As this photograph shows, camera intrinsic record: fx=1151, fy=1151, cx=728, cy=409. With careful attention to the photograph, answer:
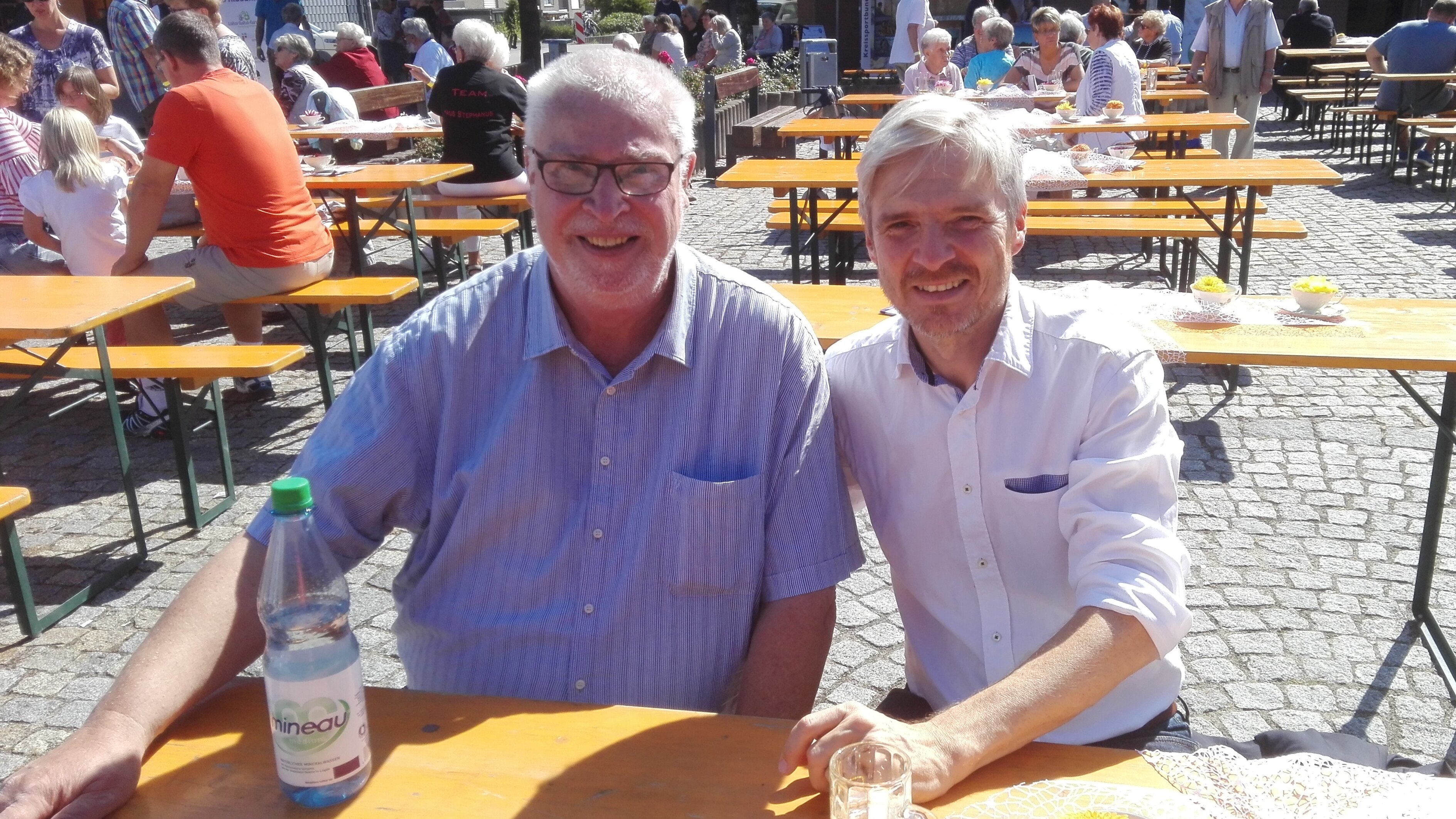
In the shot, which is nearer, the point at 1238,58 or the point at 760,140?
the point at 1238,58

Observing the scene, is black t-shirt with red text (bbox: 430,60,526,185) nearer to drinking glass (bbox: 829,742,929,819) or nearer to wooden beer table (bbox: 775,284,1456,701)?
wooden beer table (bbox: 775,284,1456,701)

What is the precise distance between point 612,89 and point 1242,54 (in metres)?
10.7

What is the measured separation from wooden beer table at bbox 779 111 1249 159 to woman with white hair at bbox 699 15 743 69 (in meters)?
8.57

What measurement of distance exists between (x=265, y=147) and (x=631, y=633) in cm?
433

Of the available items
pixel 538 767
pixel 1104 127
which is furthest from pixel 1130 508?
pixel 1104 127

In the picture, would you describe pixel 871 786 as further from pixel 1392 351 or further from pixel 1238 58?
pixel 1238 58

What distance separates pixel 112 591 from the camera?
3.94m

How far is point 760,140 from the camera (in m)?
12.3

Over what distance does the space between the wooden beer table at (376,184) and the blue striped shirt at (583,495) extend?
4.55 m

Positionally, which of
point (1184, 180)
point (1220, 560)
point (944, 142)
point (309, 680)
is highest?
point (944, 142)

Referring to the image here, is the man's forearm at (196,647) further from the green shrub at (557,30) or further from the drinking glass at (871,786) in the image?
the green shrub at (557,30)

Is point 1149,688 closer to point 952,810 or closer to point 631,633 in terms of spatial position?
point 952,810

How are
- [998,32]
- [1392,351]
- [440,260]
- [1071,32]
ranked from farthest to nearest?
[1071,32], [998,32], [440,260], [1392,351]

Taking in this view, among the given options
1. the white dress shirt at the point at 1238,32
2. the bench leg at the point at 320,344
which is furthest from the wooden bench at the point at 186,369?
the white dress shirt at the point at 1238,32
